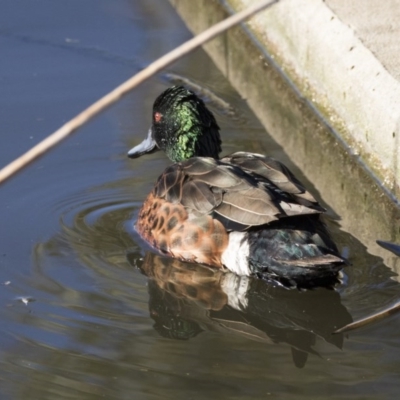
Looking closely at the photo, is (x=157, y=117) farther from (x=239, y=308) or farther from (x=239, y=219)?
(x=239, y=308)

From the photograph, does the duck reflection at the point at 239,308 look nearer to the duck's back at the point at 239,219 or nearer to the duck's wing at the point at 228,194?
the duck's back at the point at 239,219

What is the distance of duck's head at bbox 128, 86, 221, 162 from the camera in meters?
5.46

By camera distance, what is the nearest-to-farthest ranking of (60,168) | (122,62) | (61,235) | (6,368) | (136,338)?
(6,368) < (136,338) < (61,235) < (60,168) < (122,62)

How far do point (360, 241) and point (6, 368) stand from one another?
2009mm

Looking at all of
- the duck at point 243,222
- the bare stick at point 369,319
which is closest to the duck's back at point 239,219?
the duck at point 243,222

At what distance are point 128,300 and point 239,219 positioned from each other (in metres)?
0.62

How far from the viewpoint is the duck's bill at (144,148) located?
5.64 metres

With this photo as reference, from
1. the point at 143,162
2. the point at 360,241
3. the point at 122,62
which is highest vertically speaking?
the point at 122,62

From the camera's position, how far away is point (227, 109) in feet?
21.7

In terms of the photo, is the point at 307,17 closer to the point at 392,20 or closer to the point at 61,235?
the point at 392,20

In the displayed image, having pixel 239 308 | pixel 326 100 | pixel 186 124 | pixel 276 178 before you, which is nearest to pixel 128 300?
pixel 239 308

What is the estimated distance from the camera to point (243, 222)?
4.52 metres

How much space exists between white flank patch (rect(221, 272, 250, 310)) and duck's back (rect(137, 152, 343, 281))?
5 cm

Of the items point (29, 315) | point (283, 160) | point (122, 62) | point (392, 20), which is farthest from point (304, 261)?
point (122, 62)
